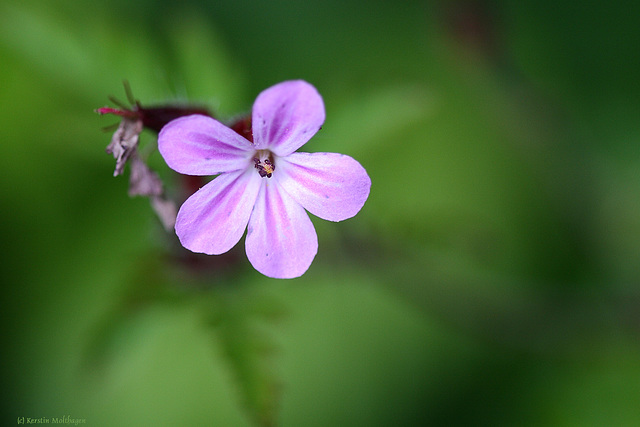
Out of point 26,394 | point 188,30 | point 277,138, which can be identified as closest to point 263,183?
point 277,138

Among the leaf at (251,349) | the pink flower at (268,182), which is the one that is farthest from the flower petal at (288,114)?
the leaf at (251,349)

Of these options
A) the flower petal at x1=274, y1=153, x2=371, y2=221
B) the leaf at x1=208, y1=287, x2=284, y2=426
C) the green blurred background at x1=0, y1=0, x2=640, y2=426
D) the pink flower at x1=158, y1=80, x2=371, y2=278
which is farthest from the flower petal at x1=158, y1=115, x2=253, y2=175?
the green blurred background at x1=0, y1=0, x2=640, y2=426

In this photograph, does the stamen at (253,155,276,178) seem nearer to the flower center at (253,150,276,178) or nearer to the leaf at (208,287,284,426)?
the flower center at (253,150,276,178)

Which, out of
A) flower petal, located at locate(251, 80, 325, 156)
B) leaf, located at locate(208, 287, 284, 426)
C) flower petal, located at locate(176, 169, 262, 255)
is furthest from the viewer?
leaf, located at locate(208, 287, 284, 426)

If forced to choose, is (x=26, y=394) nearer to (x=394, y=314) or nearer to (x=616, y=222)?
(x=394, y=314)

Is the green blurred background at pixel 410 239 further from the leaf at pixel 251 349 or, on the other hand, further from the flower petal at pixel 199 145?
the flower petal at pixel 199 145

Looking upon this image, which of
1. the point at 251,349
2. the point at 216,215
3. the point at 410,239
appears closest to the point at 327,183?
the point at 216,215

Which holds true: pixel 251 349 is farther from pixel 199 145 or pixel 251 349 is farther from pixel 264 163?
pixel 199 145
